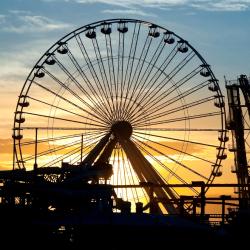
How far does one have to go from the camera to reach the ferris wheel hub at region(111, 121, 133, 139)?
1993 inches

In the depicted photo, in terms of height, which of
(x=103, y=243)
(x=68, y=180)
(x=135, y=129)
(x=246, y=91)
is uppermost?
(x=246, y=91)

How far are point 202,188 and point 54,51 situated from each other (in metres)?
14.1

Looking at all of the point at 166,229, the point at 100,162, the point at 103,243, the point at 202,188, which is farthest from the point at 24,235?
A: the point at 202,188

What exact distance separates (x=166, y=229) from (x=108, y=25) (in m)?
19.7

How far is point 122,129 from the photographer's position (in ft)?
166

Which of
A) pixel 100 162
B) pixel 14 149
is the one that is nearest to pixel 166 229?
pixel 100 162

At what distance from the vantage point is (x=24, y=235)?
128 feet

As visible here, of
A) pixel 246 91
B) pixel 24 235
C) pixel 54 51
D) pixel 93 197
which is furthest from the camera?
pixel 246 91

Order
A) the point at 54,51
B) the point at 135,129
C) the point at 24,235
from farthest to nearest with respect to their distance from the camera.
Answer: the point at 54,51 → the point at 135,129 → the point at 24,235

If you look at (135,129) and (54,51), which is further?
(54,51)

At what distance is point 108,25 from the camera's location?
180ft

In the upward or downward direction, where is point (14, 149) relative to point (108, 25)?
downward

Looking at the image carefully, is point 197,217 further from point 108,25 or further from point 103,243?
point 108,25

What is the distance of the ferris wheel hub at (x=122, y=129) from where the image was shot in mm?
50625
